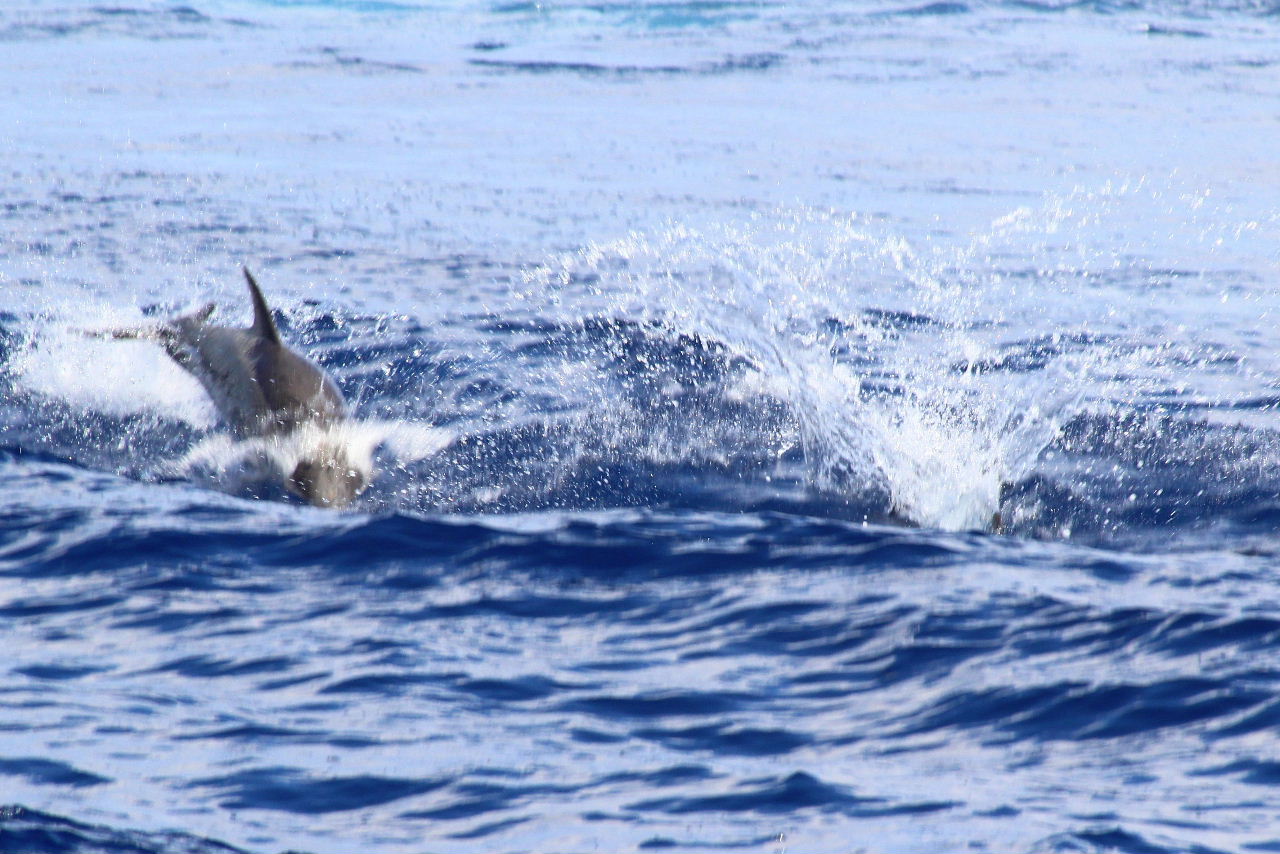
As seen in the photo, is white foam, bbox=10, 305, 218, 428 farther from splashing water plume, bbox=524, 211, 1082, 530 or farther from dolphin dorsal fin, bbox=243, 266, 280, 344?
splashing water plume, bbox=524, 211, 1082, 530

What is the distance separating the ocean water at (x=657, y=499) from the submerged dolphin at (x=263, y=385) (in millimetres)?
280

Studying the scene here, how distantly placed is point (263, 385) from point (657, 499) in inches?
105

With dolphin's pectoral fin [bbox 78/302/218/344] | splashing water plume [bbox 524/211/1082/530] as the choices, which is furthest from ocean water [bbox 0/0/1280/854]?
dolphin's pectoral fin [bbox 78/302/218/344]

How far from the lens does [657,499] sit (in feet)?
33.4

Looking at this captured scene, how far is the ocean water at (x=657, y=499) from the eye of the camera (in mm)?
5844

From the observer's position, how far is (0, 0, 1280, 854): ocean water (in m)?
5.84

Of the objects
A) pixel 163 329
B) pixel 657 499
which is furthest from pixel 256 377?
pixel 657 499

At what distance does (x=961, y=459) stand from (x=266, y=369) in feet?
14.9

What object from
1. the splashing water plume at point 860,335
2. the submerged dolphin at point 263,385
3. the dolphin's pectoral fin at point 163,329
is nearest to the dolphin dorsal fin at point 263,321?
the submerged dolphin at point 263,385

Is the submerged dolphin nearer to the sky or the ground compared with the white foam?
nearer to the sky

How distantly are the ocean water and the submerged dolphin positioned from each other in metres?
0.28

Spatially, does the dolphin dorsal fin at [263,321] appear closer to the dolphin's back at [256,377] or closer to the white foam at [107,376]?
the dolphin's back at [256,377]

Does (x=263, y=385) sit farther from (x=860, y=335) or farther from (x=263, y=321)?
(x=860, y=335)

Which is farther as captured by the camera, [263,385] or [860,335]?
[860,335]
